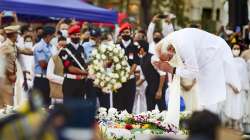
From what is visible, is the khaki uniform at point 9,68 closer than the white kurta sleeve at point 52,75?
Yes

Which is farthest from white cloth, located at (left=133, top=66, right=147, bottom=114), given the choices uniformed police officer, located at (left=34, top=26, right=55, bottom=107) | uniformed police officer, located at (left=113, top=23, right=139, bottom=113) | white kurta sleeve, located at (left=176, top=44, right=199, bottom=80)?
white kurta sleeve, located at (left=176, top=44, right=199, bottom=80)

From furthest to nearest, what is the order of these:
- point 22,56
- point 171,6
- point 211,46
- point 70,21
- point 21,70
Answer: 1. point 171,6
2. point 70,21
3. point 22,56
4. point 21,70
5. point 211,46

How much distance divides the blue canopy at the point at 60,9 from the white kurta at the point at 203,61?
11019mm

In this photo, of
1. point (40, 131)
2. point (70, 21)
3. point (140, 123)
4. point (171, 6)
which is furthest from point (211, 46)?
point (171, 6)

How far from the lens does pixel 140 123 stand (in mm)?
12289

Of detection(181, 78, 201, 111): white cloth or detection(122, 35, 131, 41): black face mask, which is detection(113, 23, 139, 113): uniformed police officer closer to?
detection(122, 35, 131, 41): black face mask

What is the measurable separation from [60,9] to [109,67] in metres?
7.58

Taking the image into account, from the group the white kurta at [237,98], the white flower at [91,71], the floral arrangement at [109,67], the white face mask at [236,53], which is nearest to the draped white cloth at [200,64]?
the white kurta at [237,98]

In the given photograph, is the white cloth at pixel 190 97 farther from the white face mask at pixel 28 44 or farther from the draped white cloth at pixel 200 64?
the white face mask at pixel 28 44

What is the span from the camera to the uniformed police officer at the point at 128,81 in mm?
18234

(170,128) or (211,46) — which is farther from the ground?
(211,46)

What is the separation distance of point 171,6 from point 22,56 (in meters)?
21.4

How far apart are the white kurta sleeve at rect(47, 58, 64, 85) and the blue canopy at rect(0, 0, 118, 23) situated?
563cm

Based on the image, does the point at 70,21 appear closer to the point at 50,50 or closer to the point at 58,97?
the point at 50,50
